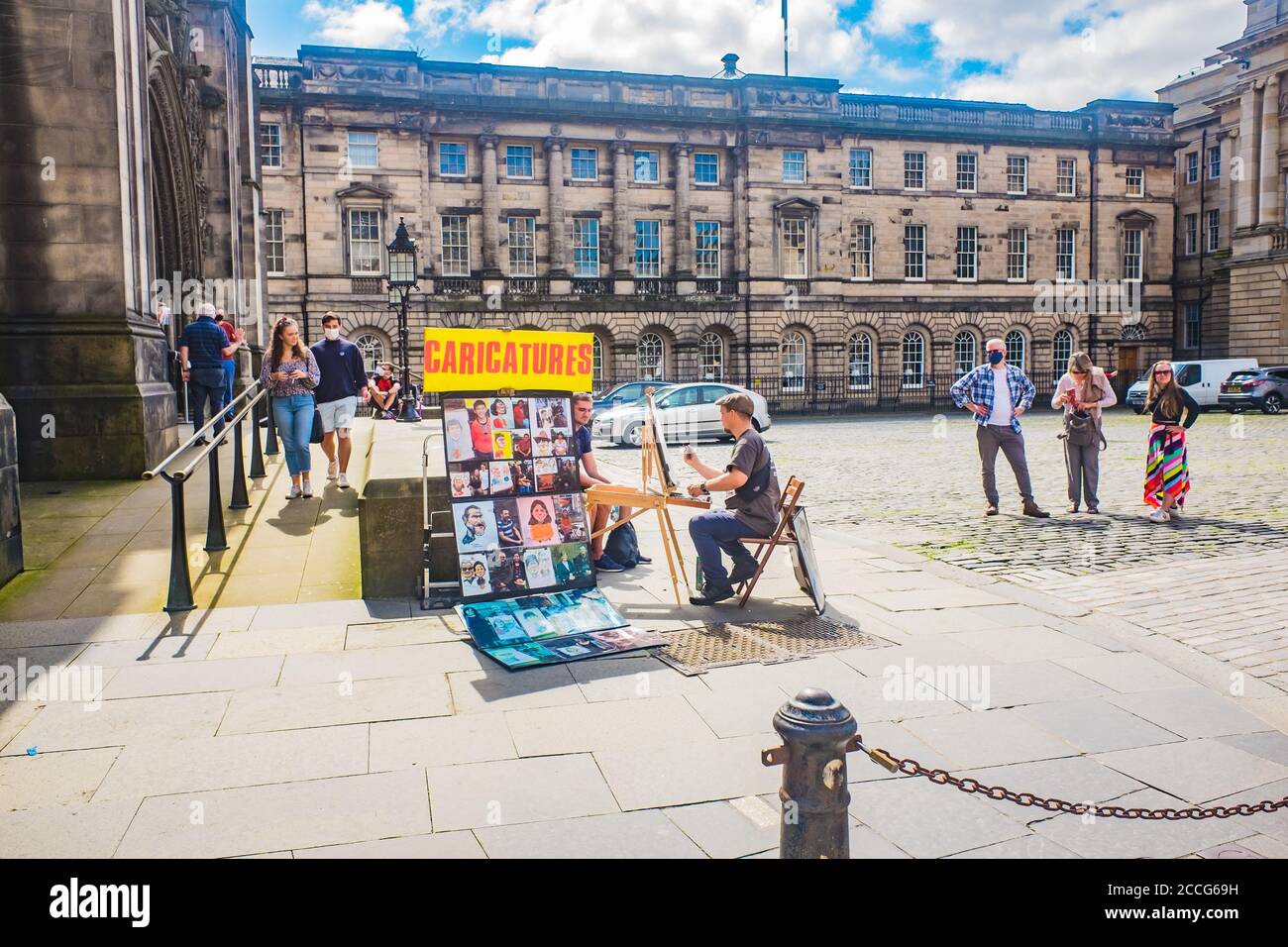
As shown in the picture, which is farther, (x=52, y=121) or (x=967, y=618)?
(x=52, y=121)

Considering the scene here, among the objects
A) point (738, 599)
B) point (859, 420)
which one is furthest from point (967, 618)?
point (859, 420)

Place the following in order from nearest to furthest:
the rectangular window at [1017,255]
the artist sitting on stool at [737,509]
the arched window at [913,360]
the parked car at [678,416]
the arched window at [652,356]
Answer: the artist sitting on stool at [737,509] → the parked car at [678,416] → the arched window at [652,356] → the arched window at [913,360] → the rectangular window at [1017,255]

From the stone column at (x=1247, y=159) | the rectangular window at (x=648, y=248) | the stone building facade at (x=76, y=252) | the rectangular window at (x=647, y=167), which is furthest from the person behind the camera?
the stone column at (x=1247, y=159)

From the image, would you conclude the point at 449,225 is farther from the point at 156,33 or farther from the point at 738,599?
the point at 738,599

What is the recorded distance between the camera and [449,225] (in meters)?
42.3

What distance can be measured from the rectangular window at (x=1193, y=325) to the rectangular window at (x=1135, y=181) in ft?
20.5

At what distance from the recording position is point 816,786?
115 inches

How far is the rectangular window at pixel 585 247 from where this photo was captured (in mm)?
43875

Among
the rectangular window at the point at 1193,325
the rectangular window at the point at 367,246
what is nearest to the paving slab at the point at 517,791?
the rectangular window at the point at 367,246

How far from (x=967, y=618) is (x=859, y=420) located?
101 ft

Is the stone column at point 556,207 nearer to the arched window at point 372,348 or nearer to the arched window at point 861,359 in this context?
the arched window at point 372,348

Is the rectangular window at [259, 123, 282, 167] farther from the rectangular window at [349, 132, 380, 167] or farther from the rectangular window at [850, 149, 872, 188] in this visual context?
the rectangular window at [850, 149, 872, 188]

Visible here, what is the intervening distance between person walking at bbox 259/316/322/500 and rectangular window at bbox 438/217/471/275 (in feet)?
109

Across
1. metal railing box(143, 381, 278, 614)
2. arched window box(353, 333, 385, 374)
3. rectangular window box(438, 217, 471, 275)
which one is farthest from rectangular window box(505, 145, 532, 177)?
metal railing box(143, 381, 278, 614)
